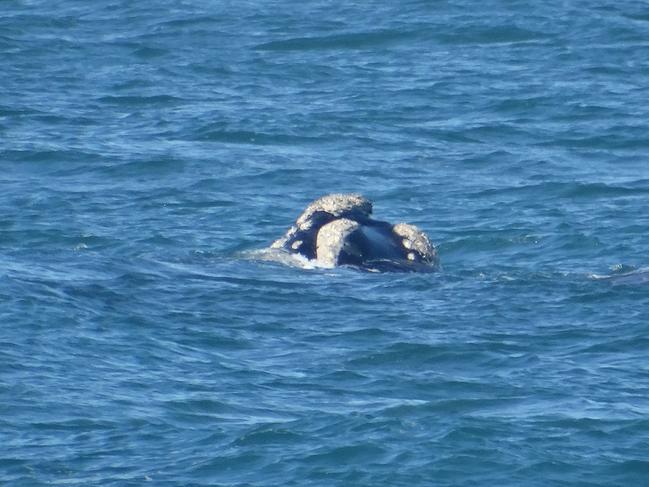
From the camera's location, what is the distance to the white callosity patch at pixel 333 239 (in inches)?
782

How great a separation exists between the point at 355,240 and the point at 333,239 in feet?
0.86

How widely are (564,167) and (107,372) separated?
12578 millimetres

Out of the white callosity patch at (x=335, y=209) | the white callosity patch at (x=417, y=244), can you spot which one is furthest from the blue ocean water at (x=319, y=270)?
the white callosity patch at (x=335, y=209)

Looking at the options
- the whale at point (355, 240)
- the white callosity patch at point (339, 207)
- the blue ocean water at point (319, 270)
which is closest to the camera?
the blue ocean water at point (319, 270)

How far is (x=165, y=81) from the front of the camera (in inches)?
1278

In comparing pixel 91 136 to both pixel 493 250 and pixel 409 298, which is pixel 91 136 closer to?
pixel 493 250

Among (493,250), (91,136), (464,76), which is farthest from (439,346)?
(464,76)

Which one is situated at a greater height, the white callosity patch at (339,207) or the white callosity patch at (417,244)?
the white callosity patch at (339,207)

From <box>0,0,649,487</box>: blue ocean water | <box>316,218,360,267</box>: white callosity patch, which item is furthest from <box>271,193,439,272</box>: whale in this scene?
<box>0,0,649,487</box>: blue ocean water

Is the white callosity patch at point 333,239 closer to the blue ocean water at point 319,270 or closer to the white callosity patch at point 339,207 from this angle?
the white callosity patch at point 339,207

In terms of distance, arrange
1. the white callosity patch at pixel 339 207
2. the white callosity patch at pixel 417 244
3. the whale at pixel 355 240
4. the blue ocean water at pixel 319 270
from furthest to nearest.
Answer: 1. the white callosity patch at pixel 339 207
2. the white callosity patch at pixel 417 244
3. the whale at pixel 355 240
4. the blue ocean water at pixel 319 270

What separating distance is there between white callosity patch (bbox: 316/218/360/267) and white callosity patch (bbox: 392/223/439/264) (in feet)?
2.00

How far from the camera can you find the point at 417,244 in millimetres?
20109

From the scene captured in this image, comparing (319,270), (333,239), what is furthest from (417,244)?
(319,270)
